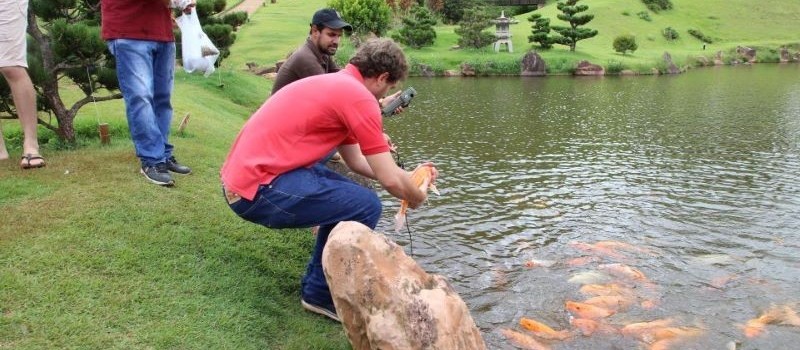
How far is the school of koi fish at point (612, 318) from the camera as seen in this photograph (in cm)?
614

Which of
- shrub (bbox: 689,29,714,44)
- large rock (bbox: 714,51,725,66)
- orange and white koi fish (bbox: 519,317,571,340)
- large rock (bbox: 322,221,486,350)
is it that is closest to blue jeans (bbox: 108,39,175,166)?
large rock (bbox: 322,221,486,350)

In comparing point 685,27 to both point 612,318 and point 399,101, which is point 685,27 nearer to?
point 399,101

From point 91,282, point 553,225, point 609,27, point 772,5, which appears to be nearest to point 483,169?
point 553,225

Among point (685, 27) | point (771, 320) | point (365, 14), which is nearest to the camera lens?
point (771, 320)

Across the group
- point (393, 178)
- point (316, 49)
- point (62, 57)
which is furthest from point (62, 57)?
point (393, 178)

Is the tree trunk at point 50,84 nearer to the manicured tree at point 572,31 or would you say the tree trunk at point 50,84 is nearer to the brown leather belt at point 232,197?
the brown leather belt at point 232,197

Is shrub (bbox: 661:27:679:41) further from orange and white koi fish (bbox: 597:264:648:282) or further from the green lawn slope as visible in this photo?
orange and white koi fish (bbox: 597:264:648:282)

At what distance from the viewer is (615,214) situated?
33.8ft

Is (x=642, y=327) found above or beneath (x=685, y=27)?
beneath

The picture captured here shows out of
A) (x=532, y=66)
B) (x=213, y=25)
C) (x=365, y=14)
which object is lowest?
(x=532, y=66)

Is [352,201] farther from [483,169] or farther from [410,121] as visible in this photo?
[410,121]

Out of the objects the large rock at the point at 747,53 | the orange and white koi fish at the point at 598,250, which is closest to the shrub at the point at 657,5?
the large rock at the point at 747,53

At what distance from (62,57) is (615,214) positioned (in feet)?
28.6

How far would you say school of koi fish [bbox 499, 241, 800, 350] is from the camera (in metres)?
6.14
